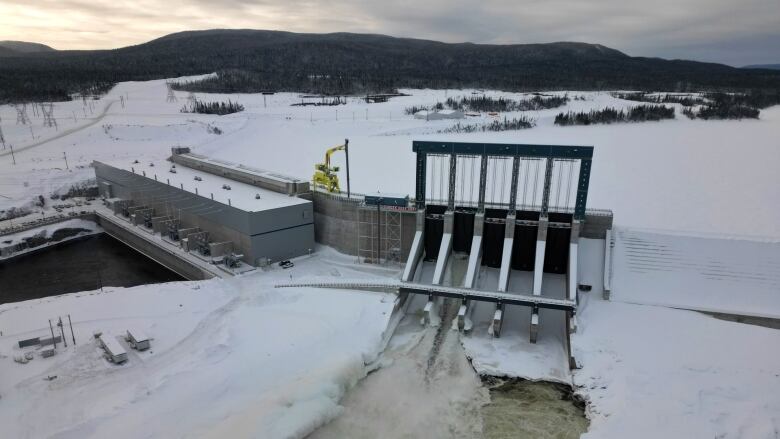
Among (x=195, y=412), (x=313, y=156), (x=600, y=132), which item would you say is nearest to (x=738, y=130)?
(x=600, y=132)

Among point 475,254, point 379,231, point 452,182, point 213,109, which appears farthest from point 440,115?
point 475,254

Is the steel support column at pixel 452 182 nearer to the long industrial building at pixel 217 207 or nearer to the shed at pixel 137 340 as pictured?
the long industrial building at pixel 217 207

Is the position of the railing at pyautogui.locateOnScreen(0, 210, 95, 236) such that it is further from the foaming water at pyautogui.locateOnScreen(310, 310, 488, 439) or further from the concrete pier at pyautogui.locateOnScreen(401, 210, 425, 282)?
the foaming water at pyautogui.locateOnScreen(310, 310, 488, 439)

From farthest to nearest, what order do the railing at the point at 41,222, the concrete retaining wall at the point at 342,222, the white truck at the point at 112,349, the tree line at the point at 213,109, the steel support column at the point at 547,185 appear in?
the tree line at the point at 213,109 < the railing at the point at 41,222 < the concrete retaining wall at the point at 342,222 < the steel support column at the point at 547,185 < the white truck at the point at 112,349

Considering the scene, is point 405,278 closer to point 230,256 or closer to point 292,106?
point 230,256

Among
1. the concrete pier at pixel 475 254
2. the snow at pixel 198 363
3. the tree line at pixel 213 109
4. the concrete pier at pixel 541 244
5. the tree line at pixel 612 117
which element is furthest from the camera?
the tree line at pixel 213 109

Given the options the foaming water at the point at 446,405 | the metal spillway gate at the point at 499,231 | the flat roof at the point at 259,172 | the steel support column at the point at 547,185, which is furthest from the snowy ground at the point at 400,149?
the foaming water at the point at 446,405

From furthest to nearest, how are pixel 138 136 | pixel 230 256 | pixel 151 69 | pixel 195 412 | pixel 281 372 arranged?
pixel 151 69
pixel 138 136
pixel 230 256
pixel 281 372
pixel 195 412

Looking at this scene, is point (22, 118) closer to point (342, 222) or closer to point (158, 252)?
point (158, 252)
